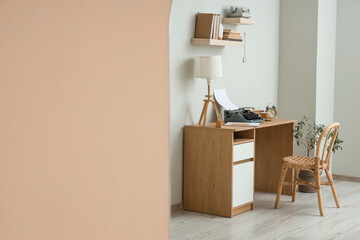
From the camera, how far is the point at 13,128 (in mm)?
1848

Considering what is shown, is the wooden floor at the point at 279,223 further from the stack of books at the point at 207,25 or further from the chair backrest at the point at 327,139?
the stack of books at the point at 207,25

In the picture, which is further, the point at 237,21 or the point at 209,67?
the point at 237,21

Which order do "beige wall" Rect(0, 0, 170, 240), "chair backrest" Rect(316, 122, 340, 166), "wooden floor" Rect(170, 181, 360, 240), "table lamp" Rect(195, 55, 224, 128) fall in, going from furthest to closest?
"table lamp" Rect(195, 55, 224, 128)
"chair backrest" Rect(316, 122, 340, 166)
"wooden floor" Rect(170, 181, 360, 240)
"beige wall" Rect(0, 0, 170, 240)

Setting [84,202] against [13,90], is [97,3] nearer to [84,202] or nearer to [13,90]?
[13,90]

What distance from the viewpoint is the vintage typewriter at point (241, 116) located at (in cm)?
467

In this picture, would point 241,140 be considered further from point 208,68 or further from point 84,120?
point 84,120

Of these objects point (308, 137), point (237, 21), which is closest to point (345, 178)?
point (308, 137)

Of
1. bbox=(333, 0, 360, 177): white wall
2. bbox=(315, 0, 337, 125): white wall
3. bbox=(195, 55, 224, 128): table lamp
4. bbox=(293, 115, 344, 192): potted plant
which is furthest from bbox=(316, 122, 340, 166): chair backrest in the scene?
bbox=(333, 0, 360, 177): white wall

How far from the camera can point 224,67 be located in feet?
16.9

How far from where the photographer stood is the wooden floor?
4.01 m

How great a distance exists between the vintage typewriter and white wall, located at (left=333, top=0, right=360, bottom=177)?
173 cm

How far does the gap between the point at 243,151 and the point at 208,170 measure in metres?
0.36

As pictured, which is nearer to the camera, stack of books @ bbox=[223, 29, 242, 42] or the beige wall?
the beige wall

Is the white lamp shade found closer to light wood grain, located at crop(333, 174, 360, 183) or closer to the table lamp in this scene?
the table lamp
